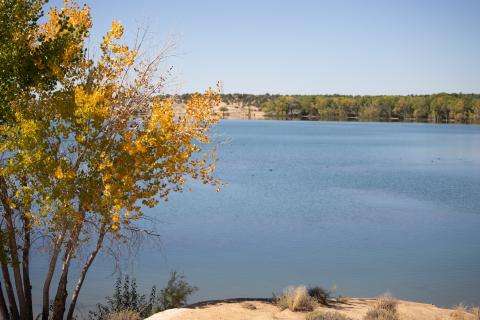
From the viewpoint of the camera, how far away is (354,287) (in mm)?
14898

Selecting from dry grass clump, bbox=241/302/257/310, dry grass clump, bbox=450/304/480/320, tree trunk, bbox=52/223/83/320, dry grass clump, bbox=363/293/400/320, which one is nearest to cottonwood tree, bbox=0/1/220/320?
tree trunk, bbox=52/223/83/320

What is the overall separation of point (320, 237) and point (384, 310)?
1021 cm

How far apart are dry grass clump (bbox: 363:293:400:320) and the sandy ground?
18 centimetres

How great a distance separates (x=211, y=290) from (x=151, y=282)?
1582mm

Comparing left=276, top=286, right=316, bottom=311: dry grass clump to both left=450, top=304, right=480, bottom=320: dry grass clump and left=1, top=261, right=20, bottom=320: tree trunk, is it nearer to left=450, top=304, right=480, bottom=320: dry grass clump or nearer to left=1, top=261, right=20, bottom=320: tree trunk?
left=450, top=304, right=480, bottom=320: dry grass clump

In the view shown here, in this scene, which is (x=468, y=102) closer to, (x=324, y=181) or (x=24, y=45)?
(x=324, y=181)

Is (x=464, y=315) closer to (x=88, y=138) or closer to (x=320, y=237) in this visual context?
(x=88, y=138)

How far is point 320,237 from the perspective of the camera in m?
20.5

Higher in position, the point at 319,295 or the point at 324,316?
the point at 324,316

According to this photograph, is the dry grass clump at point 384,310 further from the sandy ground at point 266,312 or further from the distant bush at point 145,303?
the distant bush at point 145,303

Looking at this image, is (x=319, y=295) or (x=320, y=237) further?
(x=320, y=237)

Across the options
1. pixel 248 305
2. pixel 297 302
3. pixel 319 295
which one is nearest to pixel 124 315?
pixel 248 305

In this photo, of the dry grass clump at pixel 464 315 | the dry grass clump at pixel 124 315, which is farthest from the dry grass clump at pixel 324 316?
the dry grass clump at pixel 124 315

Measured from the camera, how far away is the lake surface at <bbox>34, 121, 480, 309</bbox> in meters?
15.1
